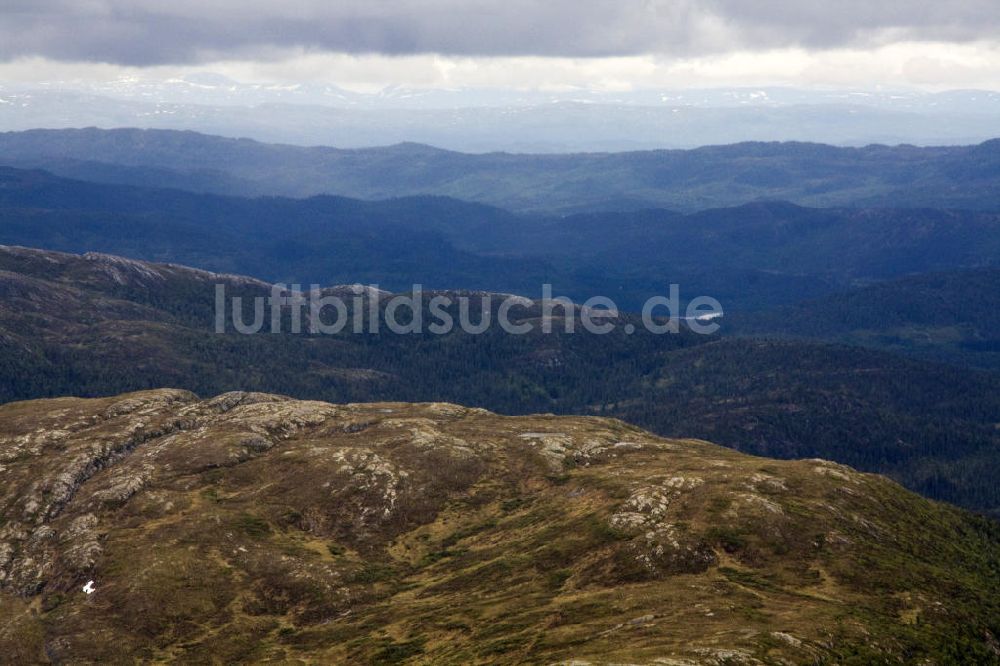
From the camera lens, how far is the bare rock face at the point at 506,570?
419 ft

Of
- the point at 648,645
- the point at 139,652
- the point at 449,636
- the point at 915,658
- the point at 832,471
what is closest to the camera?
the point at 648,645

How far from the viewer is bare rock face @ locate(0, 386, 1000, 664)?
127750 millimetres

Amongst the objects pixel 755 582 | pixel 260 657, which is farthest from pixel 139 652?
pixel 755 582

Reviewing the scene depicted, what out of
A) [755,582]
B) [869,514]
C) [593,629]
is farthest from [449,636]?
[869,514]

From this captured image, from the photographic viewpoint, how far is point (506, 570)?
530 ft

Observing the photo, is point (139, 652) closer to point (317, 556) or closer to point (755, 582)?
point (317, 556)

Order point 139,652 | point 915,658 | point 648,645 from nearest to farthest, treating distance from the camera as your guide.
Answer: point 648,645 → point 915,658 → point 139,652

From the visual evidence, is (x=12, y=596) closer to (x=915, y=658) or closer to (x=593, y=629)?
(x=593, y=629)

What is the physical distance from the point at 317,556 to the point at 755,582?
78474 millimetres

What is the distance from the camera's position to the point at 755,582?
469 feet

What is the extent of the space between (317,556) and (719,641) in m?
85.3

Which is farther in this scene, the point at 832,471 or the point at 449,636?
the point at 832,471

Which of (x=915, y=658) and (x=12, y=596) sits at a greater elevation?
(x=915, y=658)

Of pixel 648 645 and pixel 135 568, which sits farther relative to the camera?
pixel 135 568
